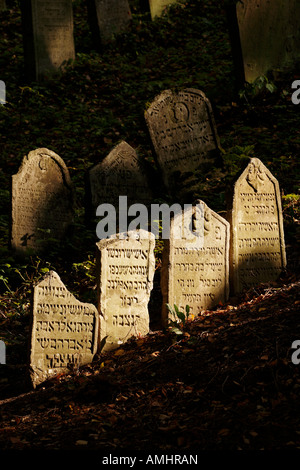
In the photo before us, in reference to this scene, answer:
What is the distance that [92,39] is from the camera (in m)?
15.2

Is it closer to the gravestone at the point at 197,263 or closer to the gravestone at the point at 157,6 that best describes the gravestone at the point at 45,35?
the gravestone at the point at 157,6

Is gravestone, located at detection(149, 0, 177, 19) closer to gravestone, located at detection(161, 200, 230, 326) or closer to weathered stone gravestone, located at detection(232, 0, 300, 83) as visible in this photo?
weathered stone gravestone, located at detection(232, 0, 300, 83)

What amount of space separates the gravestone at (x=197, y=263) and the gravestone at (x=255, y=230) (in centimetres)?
21

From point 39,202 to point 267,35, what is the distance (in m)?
5.08

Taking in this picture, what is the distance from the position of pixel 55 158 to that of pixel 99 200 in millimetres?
812

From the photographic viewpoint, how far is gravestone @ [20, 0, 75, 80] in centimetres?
1314

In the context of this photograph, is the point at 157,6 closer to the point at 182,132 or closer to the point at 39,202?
the point at 182,132

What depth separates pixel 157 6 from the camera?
15.8 metres

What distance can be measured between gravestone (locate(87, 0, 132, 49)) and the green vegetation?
31cm

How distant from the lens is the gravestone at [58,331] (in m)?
5.49

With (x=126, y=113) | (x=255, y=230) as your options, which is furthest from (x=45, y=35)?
(x=255, y=230)

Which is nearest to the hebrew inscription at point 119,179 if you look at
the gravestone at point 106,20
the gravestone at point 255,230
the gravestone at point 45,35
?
the gravestone at point 255,230

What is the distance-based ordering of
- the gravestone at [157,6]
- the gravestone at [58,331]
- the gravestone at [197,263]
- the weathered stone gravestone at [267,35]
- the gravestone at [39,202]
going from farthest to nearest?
1. the gravestone at [157,6]
2. the weathered stone gravestone at [267,35]
3. the gravestone at [39,202]
4. the gravestone at [197,263]
5. the gravestone at [58,331]

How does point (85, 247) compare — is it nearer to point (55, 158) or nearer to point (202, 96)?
point (55, 158)
